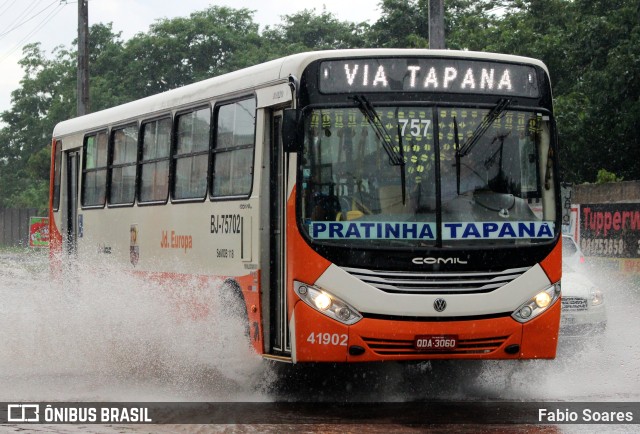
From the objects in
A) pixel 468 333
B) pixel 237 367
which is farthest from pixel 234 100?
pixel 468 333

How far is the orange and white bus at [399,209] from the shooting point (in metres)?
10.8

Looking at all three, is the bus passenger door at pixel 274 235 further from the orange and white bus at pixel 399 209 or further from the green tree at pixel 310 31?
the green tree at pixel 310 31

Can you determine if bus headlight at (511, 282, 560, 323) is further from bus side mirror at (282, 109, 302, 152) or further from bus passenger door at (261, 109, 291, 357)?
bus side mirror at (282, 109, 302, 152)

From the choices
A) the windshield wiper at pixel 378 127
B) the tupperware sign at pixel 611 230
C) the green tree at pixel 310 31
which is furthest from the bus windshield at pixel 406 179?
the green tree at pixel 310 31

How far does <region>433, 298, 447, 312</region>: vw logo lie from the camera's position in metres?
10.8

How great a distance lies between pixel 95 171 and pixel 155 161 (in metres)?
3.09

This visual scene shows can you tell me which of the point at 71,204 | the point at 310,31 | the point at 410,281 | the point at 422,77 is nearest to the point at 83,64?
the point at 71,204

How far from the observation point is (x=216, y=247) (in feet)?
42.2

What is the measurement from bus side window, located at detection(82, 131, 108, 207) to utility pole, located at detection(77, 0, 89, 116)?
48.0 ft

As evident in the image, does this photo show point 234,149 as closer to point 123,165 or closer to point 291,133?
point 291,133

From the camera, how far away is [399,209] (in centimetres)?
1089

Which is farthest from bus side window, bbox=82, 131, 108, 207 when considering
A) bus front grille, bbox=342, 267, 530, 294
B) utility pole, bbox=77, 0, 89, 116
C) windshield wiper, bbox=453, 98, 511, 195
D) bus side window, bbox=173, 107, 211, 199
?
utility pole, bbox=77, 0, 89, 116

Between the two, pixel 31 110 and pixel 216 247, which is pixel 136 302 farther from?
pixel 31 110

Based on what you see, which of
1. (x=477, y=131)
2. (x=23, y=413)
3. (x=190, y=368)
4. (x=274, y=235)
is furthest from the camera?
(x=190, y=368)
